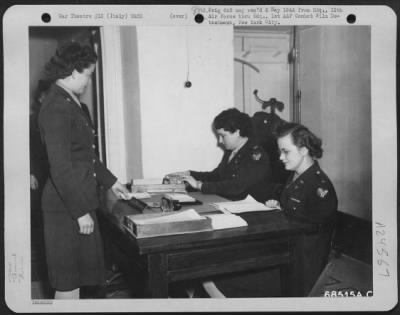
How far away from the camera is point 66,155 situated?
1159mm

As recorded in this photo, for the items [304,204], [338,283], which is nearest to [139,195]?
[304,204]

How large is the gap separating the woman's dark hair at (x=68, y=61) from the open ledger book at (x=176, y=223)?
46 cm

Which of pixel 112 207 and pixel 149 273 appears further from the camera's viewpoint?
pixel 112 207

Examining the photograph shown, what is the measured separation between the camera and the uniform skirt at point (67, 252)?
1.18 metres

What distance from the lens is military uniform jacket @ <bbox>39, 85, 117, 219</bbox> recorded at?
1.16m

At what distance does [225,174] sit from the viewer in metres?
1.59

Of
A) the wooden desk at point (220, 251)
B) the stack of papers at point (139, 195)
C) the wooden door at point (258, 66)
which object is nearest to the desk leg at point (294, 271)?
the wooden desk at point (220, 251)

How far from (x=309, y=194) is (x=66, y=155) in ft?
2.32

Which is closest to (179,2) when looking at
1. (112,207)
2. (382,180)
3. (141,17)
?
(141,17)

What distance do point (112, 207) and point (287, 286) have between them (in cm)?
57

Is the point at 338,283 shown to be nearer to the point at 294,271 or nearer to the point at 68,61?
the point at 294,271

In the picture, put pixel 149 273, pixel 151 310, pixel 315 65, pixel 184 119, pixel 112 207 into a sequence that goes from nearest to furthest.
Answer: pixel 149 273, pixel 151 310, pixel 112 207, pixel 184 119, pixel 315 65

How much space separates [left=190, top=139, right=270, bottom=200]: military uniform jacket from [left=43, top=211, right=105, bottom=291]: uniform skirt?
468 mm

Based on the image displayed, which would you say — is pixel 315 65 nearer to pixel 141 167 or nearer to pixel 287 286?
pixel 141 167
